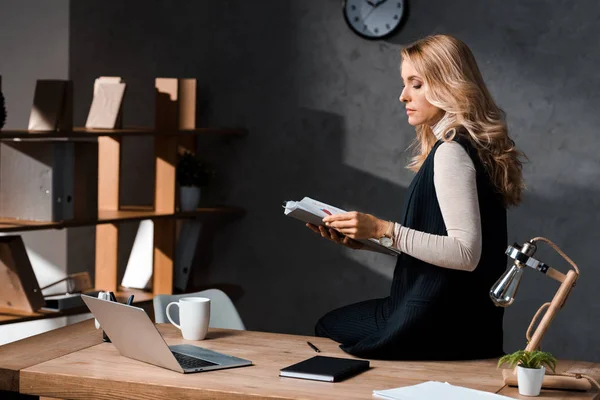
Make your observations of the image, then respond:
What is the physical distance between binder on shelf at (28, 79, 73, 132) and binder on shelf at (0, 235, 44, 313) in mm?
478

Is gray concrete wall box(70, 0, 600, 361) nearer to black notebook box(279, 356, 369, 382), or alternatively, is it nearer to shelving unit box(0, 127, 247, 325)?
shelving unit box(0, 127, 247, 325)

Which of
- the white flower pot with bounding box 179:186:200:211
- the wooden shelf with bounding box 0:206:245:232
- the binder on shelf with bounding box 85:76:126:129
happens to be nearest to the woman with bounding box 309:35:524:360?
the wooden shelf with bounding box 0:206:245:232

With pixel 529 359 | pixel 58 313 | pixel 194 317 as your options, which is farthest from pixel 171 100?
pixel 529 359

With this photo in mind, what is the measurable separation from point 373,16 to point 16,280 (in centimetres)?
203

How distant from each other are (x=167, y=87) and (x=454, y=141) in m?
2.38

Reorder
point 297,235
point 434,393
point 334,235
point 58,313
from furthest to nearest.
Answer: point 297,235 < point 58,313 < point 334,235 < point 434,393

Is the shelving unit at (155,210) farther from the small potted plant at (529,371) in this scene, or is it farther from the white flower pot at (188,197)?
the small potted plant at (529,371)

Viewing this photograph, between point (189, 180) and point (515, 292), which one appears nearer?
point (515, 292)

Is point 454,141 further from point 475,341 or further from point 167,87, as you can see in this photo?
point 167,87

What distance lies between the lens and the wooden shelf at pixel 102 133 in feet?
11.5

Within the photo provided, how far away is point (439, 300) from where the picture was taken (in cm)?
223

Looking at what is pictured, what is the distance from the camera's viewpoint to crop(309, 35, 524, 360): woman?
213 cm

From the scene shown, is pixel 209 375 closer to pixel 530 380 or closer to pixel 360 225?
pixel 360 225

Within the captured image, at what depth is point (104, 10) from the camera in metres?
4.71
